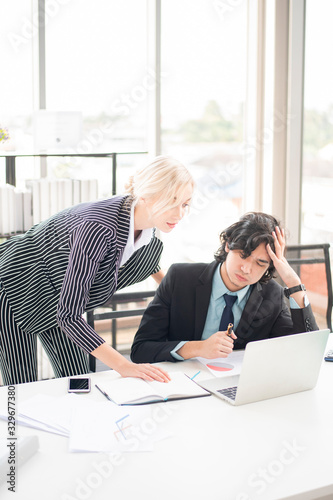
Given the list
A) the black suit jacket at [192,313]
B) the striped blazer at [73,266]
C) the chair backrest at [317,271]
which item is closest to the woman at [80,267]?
the striped blazer at [73,266]

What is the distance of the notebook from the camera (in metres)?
1.54

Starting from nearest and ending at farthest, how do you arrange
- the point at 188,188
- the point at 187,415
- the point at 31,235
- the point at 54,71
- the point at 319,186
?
the point at 187,415, the point at 188,188, the point at 31,235, the point at 54,71, the point at 319,186

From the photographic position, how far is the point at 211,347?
1.74 metres

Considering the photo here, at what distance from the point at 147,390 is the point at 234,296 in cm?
53

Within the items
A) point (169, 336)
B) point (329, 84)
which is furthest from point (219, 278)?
point (329, 84)

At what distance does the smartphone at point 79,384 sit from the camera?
1610 millimetres

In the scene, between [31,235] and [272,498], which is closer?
[272,498]

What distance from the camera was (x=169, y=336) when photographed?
1993 mm

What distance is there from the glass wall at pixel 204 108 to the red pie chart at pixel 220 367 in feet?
6.53

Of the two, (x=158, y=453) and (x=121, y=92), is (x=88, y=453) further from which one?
(x=121, y=92)

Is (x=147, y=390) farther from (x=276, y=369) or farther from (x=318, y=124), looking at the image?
(x=318, y=124)

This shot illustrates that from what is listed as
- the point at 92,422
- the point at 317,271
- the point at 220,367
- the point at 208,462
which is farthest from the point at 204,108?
the point at 208,462

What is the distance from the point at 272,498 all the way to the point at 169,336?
901 millimetres

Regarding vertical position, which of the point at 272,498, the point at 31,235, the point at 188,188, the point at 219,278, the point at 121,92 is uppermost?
the point at 121,92
